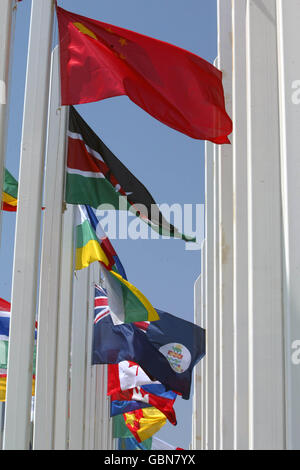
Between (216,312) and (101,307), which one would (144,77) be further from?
(101,307)

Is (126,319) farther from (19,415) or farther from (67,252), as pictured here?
(19,415)

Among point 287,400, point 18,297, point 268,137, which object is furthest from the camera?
point 18,297

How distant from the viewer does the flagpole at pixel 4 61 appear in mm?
7910

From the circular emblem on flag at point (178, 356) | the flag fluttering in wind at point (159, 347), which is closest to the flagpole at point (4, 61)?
the flag fluttering in wind at point (159, 347)

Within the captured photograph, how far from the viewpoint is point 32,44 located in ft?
28.8

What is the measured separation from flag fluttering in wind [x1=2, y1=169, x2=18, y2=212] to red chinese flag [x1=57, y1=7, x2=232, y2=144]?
338 cm

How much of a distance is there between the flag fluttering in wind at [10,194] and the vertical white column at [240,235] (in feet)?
14.9

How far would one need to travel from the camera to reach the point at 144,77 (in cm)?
898

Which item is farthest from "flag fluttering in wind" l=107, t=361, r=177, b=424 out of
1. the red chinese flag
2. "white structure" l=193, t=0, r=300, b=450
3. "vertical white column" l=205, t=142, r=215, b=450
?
"white structure" l=193, t=0, r=300, b=450

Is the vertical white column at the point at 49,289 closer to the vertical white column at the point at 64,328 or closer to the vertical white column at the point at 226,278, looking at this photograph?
the vertical white column at the point at 64,328

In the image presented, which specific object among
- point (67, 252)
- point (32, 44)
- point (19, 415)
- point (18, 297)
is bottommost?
point (19, 415)

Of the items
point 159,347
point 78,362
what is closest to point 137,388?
point 159,347

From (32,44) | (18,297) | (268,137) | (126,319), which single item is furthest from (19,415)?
(126,319)

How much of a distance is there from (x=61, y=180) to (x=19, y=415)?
3.40m
